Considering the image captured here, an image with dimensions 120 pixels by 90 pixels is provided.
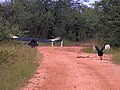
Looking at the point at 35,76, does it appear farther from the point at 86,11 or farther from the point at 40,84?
the point at 86,11

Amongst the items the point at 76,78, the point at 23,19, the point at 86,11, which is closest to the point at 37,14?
the point at 23,19

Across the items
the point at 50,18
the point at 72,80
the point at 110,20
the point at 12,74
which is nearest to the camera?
the point at 12,74

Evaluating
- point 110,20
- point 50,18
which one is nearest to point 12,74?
point 110,20

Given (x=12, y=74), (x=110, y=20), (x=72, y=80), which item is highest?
(x=110, y=20)

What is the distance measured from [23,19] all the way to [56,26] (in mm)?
4466

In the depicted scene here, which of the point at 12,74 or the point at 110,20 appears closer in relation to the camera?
the point at 12,74

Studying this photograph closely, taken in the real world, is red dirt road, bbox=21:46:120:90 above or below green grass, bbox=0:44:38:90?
below

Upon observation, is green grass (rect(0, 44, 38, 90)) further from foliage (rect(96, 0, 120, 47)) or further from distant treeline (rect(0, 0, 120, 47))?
distant treeline (rect(0, 0, 120, 47))

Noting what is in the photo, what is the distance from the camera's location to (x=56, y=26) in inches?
1869

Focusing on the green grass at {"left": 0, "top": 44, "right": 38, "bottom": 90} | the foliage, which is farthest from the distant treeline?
the green grass at {"left": 0, "top": 44, "right": 38, "bottom": 90}

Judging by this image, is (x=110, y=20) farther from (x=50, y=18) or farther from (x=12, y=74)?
(x=12, y=74)

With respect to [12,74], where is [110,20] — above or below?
above

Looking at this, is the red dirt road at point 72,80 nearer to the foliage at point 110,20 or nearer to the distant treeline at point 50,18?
the foliage at point 110,20

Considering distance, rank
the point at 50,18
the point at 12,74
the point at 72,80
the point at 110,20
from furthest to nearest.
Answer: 1. the point at 50,18
2. the point at 110,20
3. the point at 72,80
4. the point at 12,74
